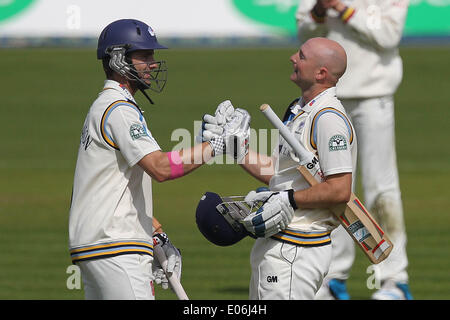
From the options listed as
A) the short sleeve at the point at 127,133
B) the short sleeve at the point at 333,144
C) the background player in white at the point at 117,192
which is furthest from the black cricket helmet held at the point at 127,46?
the short sleeve at the point at 333,144

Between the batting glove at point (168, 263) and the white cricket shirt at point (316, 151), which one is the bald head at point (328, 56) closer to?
the white cricket shirt at point (316, 151)

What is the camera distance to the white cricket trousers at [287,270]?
7055 mm

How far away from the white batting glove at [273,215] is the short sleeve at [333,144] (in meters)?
0.31

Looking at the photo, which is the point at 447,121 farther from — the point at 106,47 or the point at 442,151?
the point at 106,47

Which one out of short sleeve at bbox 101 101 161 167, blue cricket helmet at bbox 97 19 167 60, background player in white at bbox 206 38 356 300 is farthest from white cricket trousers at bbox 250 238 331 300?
blue cricket helmet at bbox 97 19 167 60

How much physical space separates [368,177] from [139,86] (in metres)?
3.77

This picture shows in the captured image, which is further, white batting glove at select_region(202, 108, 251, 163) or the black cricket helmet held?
the black cricket helmet held

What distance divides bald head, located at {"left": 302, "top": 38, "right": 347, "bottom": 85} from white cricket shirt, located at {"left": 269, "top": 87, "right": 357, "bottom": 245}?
0.14m

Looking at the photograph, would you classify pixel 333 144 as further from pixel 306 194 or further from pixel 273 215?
pixel 273 215

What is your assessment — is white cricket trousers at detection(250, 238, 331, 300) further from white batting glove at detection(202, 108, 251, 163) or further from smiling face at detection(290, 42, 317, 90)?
smiling face at detection(290, 42, 317, 90)

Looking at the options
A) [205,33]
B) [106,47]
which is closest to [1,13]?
[205,33]

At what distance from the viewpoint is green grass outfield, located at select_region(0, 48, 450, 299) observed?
11.0 m

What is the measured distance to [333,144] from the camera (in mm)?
6891

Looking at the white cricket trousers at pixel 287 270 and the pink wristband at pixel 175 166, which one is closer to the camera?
the pink wristband at pixel 175 166
